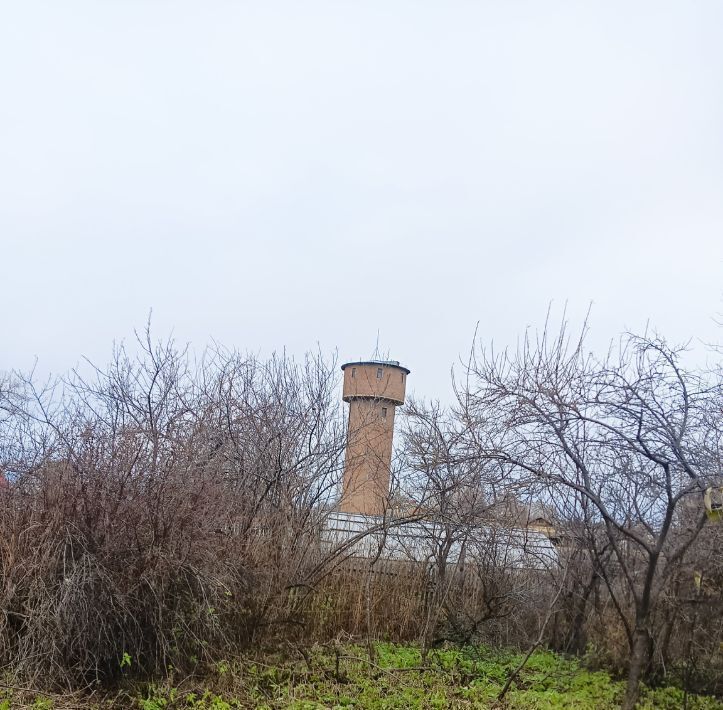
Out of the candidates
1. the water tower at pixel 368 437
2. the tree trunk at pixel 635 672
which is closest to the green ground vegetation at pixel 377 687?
the tree trunk at pixel 635 672

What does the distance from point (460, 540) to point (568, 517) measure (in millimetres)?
1514

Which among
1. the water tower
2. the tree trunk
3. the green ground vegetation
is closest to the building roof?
the water tower

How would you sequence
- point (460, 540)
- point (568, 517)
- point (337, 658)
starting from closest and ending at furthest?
point (337, 658) → point (568, 517) → point (460, 540)

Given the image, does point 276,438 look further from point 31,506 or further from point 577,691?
point 577,691

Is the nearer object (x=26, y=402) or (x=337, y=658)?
(x=337, y=658)

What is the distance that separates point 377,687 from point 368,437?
5.52m

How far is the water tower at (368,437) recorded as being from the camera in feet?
41.3

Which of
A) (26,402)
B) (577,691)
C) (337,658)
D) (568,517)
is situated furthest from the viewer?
(26,402)

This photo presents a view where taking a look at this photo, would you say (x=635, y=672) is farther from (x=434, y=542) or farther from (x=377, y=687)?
(x=434, y=542)

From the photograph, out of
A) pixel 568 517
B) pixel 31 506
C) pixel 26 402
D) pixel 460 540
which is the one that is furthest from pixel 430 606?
pixel 26 402

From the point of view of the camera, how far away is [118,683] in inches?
297

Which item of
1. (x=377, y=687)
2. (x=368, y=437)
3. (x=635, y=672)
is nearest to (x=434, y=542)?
(x=368, y=437)

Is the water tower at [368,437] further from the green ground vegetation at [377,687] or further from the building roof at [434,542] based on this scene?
the green ground vegetation at [377,687]

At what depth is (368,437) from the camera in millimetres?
13484
